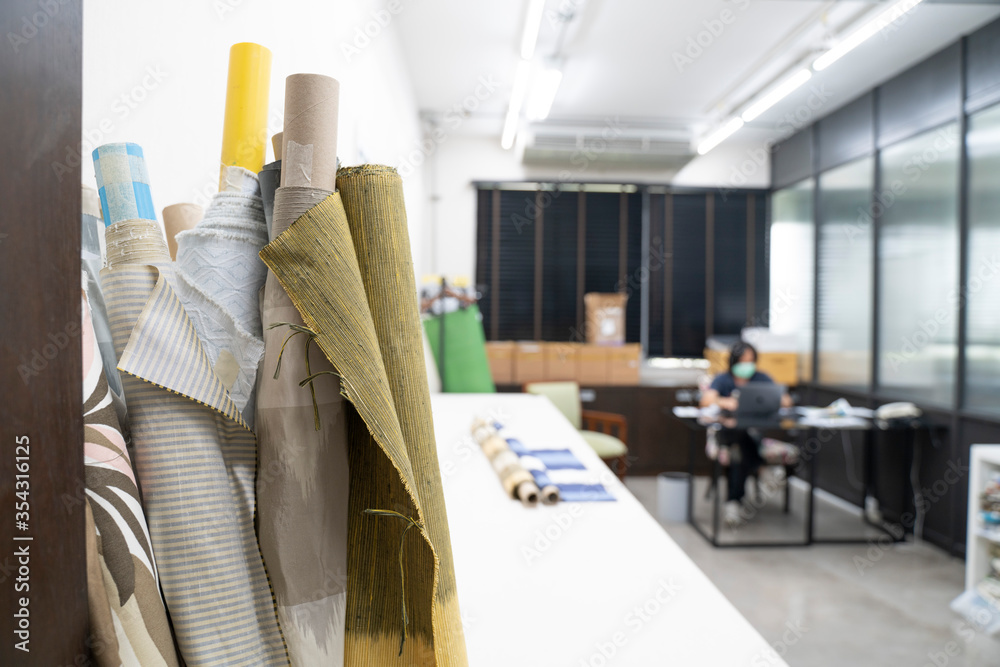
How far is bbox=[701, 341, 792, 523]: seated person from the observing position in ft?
14.6

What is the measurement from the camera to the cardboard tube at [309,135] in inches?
20.8

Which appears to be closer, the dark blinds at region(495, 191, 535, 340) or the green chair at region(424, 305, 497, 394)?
the green chair at region(424, 305, 497, 394)

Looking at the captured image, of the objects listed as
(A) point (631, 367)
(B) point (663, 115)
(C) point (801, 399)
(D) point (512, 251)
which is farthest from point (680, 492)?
(B) point (663, 115)

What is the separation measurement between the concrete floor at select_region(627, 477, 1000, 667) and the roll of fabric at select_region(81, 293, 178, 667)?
9.12 ft

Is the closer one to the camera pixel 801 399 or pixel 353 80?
pixel 353 80

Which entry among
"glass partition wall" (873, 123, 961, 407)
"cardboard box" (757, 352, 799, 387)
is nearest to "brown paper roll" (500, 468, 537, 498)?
"glass partition wall" (873, 123, 961, 407)

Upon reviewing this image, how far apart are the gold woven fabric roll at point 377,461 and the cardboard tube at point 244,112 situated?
0.57ft

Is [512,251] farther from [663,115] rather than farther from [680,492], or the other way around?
[680,492]

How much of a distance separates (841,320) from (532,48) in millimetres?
3501

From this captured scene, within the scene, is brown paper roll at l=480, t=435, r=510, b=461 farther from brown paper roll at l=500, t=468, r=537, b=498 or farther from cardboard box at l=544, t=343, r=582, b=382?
cardboard box at l=544, t=343, r=582, b=382

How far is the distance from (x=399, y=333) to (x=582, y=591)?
670 millimetres

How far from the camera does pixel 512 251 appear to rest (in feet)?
19.6

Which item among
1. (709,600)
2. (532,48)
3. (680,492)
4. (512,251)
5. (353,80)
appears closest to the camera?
(709,600)

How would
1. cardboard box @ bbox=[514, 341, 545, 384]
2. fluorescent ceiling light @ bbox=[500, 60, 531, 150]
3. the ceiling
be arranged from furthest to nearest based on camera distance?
1. cardboard box @ bbox=[514, 341, 545, 384]
2. fluorescent ceiling light @ bbox=[500, 60, 531, 150]
3. the ceiling
